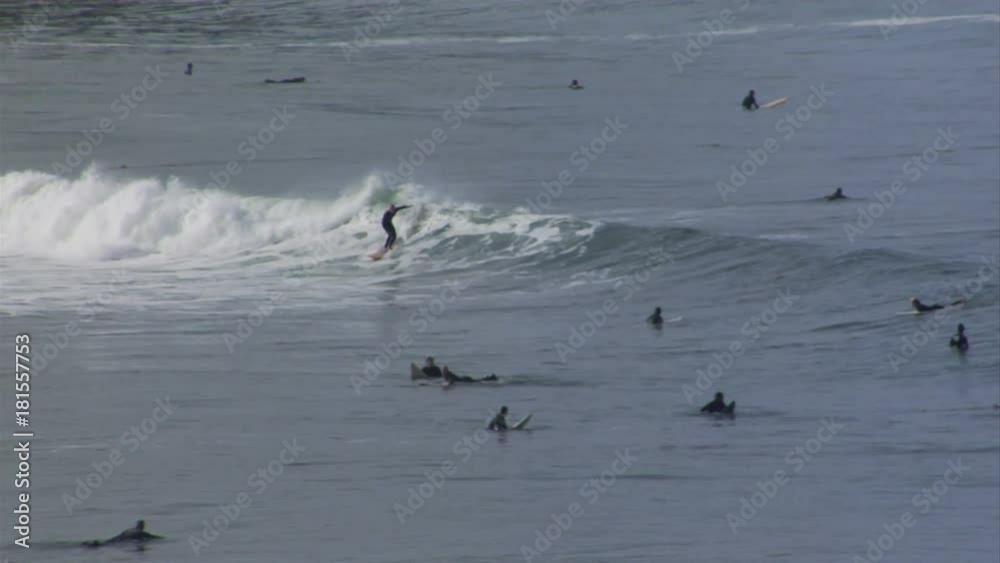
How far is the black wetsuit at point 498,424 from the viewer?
71.4ft

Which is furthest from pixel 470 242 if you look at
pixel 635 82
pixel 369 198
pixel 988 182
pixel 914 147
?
pixel 635 82

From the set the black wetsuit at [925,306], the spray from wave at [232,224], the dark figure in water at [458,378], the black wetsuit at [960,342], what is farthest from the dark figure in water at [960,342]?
the spray from wave at [232,224]

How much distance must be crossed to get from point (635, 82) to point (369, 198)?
34060 millimetres

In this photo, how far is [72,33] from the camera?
10838cm

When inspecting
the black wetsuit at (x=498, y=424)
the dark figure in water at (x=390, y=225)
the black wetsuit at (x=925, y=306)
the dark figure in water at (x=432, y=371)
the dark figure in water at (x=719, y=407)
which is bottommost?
the black wetsuit at (x=498, y=424)

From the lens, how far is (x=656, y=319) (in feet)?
97.5

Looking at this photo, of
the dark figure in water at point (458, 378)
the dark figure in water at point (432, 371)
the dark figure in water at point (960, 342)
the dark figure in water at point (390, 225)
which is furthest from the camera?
the dark figure in water at point (390, 225)

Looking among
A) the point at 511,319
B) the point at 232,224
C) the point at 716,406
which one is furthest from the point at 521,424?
the point at 232,224

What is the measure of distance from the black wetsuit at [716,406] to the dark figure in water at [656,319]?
6.81 meters

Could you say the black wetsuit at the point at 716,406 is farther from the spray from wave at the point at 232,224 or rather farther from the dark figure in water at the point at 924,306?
the spray from wave at the point at 232,224

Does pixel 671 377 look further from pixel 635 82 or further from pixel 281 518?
pixel 635 82

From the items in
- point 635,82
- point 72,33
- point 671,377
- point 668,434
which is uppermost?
point 72,33

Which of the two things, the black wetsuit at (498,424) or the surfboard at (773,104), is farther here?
the surfboard at (773,104)

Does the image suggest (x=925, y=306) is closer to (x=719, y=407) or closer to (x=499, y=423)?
(x=719, y=407)
